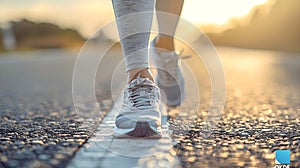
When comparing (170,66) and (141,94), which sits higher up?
(170,66)

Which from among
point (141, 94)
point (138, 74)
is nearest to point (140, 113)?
point (141, 94)

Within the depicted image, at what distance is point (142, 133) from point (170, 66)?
1.13 m

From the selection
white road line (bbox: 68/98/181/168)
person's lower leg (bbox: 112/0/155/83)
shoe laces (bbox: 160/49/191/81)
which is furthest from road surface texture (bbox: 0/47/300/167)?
person's lower leg (bbox: 112/0/155/83)

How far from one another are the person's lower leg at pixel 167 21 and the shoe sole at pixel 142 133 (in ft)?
3.52

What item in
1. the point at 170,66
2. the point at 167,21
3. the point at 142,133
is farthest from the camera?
the point at 170,66

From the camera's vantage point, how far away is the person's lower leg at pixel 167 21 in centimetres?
312

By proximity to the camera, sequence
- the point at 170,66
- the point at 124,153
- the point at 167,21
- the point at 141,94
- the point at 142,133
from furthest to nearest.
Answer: the point at 170,66
the point at 167,21
the point at 141,94
the point at 142,133
the point at 124,153

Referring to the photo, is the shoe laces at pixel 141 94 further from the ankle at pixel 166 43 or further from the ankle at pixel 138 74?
the ankle at pixel 166 43

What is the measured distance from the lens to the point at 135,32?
2.49 meters

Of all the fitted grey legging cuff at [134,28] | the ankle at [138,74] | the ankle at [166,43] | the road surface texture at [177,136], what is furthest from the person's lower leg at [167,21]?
the ankle at [138,74]

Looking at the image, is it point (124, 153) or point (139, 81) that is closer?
point (124, 153)

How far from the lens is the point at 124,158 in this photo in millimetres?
1951

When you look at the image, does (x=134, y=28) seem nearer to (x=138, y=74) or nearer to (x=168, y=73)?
(x=138, y=74)

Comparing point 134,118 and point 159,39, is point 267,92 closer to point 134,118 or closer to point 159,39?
point 159,39
